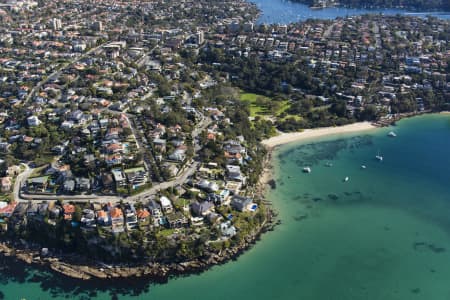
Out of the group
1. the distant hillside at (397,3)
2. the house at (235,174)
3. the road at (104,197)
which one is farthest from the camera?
the distant hillside at (397,3)

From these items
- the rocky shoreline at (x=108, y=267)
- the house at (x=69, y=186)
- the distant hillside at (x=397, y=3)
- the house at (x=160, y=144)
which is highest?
the distant hillside at (x=397, y=3)

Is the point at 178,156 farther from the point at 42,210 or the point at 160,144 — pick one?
the point at 42,210

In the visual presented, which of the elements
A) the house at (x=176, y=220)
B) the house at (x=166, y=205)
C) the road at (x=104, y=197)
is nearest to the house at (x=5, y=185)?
the road at (x=104, y=197)

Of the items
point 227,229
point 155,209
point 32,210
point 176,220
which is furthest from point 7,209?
point 227,229

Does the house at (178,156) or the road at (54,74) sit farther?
the road at (54,74)

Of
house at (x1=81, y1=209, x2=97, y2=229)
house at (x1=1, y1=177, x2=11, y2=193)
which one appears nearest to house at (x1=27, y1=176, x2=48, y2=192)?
house at (x1=1, y1=177, x2=11, y2=193)

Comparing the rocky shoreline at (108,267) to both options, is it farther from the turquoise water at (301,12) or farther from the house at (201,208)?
the turquoise water at (301,12)
